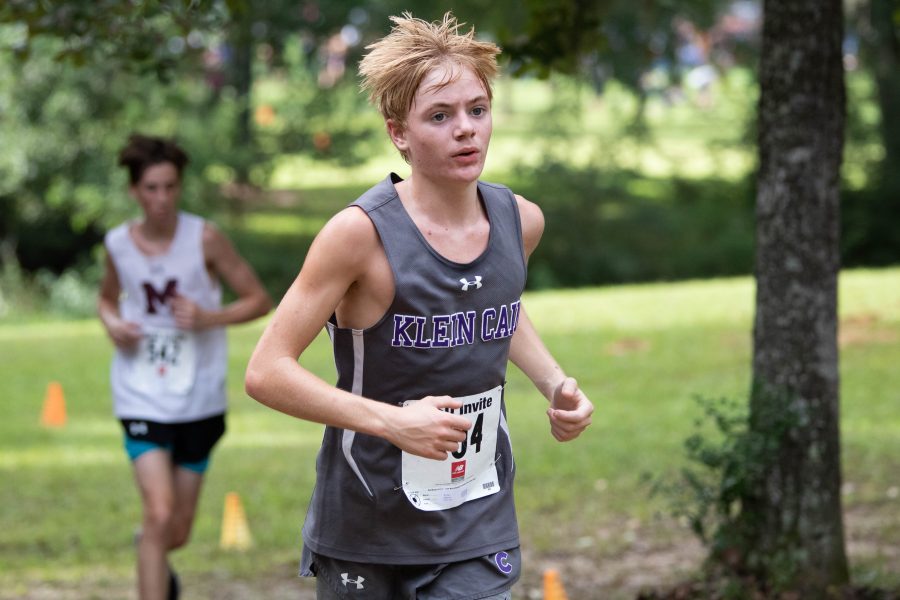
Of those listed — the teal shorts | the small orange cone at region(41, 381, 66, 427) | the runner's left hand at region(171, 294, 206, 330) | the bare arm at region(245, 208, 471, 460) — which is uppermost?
the bare arm at region(245, 208, 471, 460)

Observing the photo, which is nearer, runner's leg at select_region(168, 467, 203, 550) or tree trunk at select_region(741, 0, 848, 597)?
tree trunk at select_region(741, 0, 848, 597)

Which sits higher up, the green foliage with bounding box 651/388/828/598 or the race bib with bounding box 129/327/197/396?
the race bib with bounding box 129/327/197/396

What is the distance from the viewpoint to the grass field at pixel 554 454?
675 cm

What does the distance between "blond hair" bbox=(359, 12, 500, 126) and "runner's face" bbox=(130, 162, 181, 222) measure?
103 inches

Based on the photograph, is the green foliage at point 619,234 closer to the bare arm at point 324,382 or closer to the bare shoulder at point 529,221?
the bare shoulder at point 529,221

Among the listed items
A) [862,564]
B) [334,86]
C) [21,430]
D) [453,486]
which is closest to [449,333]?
[453,486]

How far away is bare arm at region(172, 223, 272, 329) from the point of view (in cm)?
552

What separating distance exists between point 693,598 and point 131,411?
2397 millimetres

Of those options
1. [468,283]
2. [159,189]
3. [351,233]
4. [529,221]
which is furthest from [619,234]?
[351,233]

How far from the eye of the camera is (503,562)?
324cm

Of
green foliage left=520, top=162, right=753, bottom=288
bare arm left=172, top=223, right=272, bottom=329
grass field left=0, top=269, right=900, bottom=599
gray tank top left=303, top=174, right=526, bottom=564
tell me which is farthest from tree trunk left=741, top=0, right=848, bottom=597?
green foliage left=520, top=162, right=753, bottom=288

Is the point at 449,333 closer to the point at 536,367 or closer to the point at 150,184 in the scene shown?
the point at 536,367

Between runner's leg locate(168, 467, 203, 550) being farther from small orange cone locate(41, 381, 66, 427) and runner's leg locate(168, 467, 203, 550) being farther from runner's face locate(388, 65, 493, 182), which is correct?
small orange cone locate(41, 381, 66, 427)

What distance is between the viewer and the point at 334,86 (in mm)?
23734
